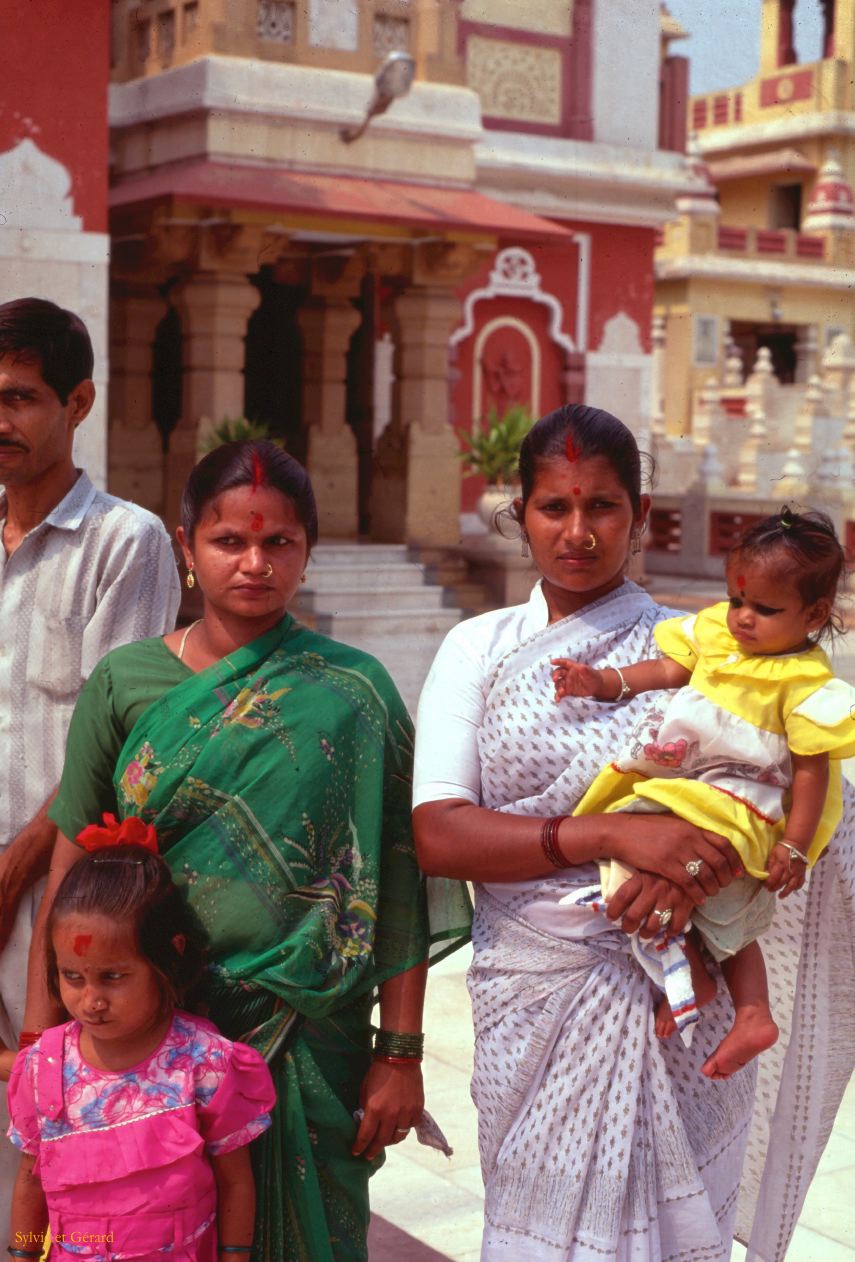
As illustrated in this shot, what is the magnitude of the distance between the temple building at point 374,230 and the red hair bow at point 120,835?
907 cm

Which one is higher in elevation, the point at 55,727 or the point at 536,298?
the point at 536,298

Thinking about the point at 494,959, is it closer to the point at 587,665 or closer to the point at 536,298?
the point at 587,665

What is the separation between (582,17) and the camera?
47.6ft

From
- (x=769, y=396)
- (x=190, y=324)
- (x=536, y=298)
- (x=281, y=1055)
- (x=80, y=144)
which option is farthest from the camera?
(x=769, y=396)

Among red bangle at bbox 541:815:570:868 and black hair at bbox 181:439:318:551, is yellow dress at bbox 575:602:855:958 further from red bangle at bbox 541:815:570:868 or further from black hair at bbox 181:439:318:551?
black hair at bbox 181:439:318:551

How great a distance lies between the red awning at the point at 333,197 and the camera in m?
10.6

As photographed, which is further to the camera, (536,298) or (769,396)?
(769,396)

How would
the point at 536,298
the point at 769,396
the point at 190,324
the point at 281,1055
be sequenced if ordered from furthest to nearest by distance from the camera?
the point at 769,396
the point at 536,298
the point at 190,324
the point at 281,1055

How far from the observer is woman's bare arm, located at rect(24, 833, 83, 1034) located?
2102 millimetres

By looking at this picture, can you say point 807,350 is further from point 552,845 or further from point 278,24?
point 552,845

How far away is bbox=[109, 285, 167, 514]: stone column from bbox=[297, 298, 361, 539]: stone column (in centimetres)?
128

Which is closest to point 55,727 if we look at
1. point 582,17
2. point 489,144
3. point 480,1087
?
point 480,1087

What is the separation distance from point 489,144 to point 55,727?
1235 cm

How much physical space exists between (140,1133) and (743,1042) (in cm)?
77
